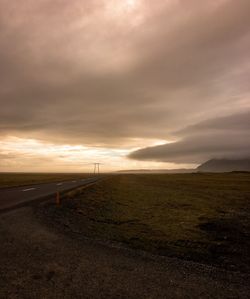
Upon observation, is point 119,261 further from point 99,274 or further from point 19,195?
point 19,195

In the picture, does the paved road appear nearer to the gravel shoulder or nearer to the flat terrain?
the flat terrain

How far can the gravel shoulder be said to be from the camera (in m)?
6.67

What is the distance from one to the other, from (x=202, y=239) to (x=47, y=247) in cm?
813

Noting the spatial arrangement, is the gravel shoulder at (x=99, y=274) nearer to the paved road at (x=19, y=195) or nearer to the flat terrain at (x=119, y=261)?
the flat terrain at (x=119, y=261)

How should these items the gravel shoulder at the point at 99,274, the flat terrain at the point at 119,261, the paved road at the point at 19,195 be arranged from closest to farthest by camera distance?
the gravel shoulder at the point at 99,274
the flat terrain at the point at 119,261
the paved road at the point at 19,195

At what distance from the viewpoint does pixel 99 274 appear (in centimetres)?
769

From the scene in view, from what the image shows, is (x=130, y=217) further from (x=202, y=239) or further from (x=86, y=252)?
(x=86, y=252)

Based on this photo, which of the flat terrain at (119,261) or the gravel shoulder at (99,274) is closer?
the gravel shoulder at (99,274)

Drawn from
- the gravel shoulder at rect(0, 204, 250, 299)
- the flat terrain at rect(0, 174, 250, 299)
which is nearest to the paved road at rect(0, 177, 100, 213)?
the flat terrain at rect(0, 174, 250, 299)

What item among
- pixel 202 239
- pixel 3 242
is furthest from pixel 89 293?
pixel 202 239

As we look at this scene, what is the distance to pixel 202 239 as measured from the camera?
14078 mm

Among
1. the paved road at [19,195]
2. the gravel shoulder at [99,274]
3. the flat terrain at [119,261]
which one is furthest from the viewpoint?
the paved road at [19,195]

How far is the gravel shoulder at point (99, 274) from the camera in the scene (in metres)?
6.67

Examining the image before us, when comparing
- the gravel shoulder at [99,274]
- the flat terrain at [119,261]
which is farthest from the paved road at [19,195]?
the gravel shoulder at [99,274]
